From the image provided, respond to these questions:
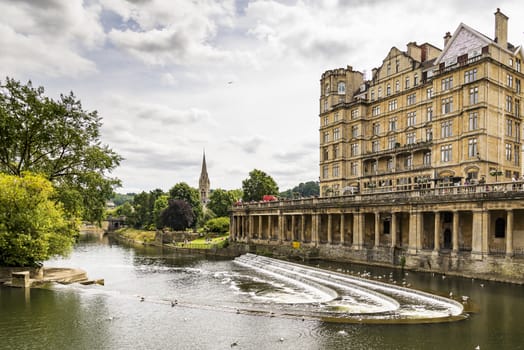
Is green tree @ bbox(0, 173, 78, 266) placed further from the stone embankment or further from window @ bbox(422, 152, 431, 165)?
window @ bbox(422, 152, 431, 165)

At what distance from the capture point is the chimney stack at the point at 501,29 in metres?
Result: 53.7

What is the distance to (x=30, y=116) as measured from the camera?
140ft

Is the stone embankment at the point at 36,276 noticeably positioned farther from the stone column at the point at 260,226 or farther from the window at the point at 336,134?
the window at the point at 336,134

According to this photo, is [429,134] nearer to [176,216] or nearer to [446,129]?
[446,129]

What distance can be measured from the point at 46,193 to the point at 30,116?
10095mm

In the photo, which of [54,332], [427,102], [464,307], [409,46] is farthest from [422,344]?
[409,46]

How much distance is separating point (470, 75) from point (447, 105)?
15.2 ft

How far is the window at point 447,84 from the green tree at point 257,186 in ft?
193

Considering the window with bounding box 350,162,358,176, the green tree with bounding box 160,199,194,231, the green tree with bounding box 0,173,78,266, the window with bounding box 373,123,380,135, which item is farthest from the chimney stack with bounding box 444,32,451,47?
the green tree with bounding box 160,199,194,231

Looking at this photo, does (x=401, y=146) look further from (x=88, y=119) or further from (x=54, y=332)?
(x=54, y=332)

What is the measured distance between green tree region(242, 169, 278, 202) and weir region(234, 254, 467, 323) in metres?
67.3

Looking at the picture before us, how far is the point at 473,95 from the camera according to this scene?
51.8m

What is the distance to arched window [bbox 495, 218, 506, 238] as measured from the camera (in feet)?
127

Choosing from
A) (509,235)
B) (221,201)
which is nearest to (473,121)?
(509,235)
